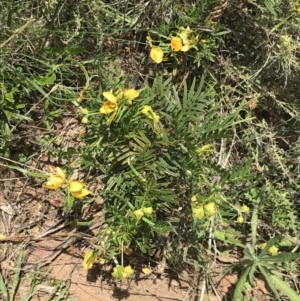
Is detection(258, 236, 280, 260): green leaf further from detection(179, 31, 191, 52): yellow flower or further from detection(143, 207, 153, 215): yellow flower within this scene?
detection(179, 31, 191, 52): yellow flower

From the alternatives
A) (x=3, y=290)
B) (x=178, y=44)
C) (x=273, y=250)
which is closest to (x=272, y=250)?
(x=273, y=250)

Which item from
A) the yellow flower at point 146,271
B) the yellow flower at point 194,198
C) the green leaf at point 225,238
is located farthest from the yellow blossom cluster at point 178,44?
the yellow flower at point 146,271

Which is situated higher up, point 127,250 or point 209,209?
point 209,209

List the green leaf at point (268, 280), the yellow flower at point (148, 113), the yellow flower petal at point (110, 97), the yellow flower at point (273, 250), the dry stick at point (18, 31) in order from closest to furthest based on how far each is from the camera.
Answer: the yellow flower petal at point (110, 97) < the yellow flower at point (148, 113) < the dry stick at point (18, 31) < the green leaf at point (268, 280) < the yellow flower at point (273, 250)

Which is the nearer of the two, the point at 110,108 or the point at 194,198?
the point at 110,108

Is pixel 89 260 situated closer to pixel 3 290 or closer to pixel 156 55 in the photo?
pixel 3 290

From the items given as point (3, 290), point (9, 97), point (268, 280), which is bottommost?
point (3, 290)

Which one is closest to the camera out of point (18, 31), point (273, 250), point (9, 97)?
point (18, 31)

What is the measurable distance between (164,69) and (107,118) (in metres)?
0.53

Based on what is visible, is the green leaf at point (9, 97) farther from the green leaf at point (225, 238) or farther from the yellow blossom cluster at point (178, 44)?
the green leaf at point (225, 238)

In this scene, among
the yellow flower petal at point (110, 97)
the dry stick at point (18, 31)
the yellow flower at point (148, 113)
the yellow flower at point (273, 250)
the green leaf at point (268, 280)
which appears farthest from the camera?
the yellow flower at point (273, 250)

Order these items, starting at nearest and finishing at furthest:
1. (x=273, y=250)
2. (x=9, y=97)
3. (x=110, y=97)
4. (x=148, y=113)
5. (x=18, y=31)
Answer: (x=110, y=97), (x=148, y=113), (x=18, y=31), (x=9, y=97), (x=273, y=250)

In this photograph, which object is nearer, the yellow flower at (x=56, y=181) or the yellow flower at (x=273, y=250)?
the yellow flower at (x=56, y=181)

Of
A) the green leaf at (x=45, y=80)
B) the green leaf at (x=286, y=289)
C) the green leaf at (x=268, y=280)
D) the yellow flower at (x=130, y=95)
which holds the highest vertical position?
the yellow flower at (x=130, y=95)
